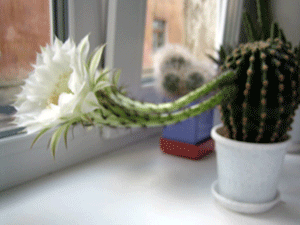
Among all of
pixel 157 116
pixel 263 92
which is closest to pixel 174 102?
pixel 157 116

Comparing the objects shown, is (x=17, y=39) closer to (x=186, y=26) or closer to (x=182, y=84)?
(x=182, y=84)

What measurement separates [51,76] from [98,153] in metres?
0.38

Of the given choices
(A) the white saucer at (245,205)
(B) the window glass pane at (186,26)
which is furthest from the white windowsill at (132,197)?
(B) the window glass pane at (186,26)

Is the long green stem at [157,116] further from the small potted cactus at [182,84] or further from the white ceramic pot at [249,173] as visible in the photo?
the small potted cactus at [182,84]

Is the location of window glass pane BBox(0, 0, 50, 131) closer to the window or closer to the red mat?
the red mat

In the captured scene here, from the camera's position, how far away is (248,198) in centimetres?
56

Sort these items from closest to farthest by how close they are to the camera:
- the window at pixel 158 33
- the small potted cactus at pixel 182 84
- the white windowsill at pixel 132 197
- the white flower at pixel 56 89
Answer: the white flower at pixel 56 89, the white windowsill at pixel 132 197, the small potted cactus at pixel 182 84, the window at pixel 158 33

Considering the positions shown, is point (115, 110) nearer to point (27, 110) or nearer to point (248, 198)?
point (27, 110)

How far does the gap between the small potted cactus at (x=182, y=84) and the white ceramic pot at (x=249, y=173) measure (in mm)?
213

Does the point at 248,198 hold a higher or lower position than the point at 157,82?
lower

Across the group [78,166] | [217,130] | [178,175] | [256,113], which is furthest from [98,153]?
[256,113]

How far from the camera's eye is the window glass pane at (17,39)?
610 millimetres

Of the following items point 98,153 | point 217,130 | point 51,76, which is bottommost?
point 98,153

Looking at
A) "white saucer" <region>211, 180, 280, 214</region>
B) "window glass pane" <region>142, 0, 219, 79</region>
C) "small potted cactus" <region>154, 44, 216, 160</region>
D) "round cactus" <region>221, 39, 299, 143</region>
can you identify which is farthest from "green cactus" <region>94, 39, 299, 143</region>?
"window glass pane" <region>142, 0, 219, 79</region>
